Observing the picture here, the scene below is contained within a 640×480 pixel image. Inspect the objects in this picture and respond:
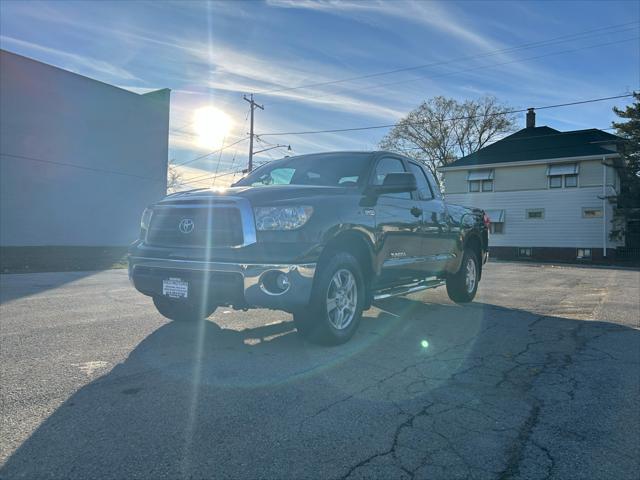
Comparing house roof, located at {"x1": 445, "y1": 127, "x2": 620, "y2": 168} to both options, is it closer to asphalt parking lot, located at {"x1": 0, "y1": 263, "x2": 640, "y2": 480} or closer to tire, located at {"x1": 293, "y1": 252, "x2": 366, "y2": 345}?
asphalt parking lot, located at {"x1": 0, "y1": 263, "x2": 640, "y2": 480}

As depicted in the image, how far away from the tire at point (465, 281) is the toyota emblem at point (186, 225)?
4.44 m

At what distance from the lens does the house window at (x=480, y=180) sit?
32.5 metres

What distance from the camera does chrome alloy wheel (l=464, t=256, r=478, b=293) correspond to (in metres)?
7.95

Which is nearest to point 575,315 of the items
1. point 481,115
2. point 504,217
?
point 504,217

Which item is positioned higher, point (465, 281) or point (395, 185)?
point (395, 185)

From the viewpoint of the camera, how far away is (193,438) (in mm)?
2686

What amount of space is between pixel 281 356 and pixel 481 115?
43.5 m

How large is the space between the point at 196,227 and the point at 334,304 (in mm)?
1467

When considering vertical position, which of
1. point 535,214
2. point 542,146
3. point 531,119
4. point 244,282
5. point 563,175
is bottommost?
point 244,282

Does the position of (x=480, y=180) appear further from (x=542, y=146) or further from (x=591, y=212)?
(x=591, y=212)

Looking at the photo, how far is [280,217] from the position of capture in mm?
4344

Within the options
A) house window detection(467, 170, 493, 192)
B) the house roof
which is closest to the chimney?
the house roof

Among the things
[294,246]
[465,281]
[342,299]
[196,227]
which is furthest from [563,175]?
[196,227]

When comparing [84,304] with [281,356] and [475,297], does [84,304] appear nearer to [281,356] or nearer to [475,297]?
[281,356]
